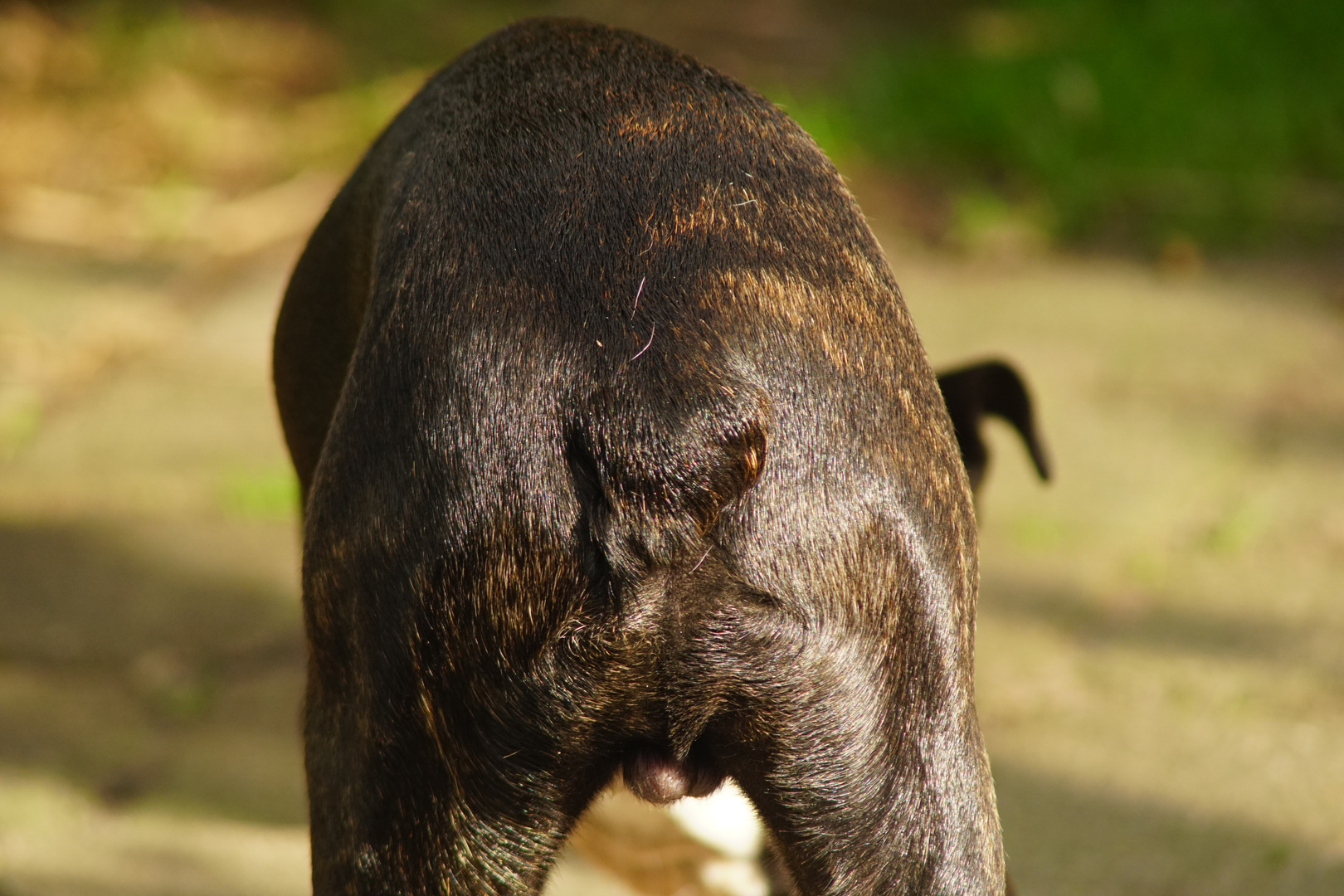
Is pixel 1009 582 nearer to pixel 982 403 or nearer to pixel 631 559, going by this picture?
pixel 982 403

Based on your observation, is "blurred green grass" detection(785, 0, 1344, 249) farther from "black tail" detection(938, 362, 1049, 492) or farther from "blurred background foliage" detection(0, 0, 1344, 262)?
"black tail" detection(938, 362, 1049, 492)

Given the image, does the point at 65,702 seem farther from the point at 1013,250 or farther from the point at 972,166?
the point at 972,166

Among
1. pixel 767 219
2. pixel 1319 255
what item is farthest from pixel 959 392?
pixel 1319 255

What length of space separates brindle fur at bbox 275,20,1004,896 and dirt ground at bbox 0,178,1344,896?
1.33 metres

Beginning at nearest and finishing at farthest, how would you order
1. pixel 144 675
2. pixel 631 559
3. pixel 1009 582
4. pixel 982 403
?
pixel 631 559
pixel 982 403
pixel 144 675
pixel 1009 582

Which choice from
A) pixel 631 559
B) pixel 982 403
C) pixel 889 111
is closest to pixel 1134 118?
pixel 889 111

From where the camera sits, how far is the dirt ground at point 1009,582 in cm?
316

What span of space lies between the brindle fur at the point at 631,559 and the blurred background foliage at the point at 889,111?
4162 mm

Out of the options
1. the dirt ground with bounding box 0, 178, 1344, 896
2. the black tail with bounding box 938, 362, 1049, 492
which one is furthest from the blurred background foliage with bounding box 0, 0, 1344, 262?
the black tail with bounding box 938, 362, 1049, 492

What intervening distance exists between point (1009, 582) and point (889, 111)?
3.28 meters

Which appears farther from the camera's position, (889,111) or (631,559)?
(889,111)

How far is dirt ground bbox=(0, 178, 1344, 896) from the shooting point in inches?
124

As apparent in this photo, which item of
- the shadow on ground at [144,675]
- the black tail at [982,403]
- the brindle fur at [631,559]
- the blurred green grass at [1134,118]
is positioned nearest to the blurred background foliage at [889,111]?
the blurred green grass at [1134,118]

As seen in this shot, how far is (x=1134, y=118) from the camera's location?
623 cm
